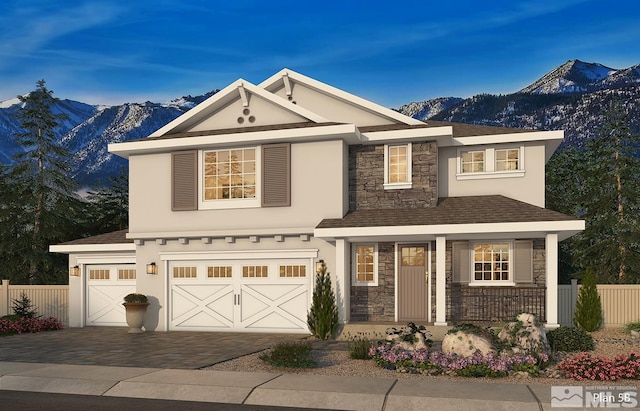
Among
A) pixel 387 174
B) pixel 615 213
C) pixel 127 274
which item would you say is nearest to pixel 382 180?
pixel 387 174

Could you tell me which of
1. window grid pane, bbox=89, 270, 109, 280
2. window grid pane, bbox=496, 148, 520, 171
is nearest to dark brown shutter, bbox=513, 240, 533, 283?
window grid pane, bbox=496, 148, 520, 171

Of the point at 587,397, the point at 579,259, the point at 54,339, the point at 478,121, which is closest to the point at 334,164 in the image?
the point at 54,339

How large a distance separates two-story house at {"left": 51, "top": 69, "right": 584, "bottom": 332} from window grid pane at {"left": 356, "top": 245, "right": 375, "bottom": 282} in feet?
0.14

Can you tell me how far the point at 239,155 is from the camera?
20.1 meters

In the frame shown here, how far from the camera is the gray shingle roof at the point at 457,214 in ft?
57.0

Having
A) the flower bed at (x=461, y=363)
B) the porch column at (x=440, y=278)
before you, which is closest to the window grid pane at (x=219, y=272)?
the porch column at (x=440, y=278)

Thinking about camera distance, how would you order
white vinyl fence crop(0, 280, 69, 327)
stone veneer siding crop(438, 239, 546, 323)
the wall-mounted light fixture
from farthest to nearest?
white vinyl fence crop(0, 280, 69, 327) < the wall-mounted light fixture < stone veneer siding crop(438, 239, 546, 323)

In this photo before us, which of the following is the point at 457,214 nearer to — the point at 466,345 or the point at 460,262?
the point at 460,262

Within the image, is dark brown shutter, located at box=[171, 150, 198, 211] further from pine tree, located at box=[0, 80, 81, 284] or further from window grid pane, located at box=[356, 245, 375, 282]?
pine tree, located at box=[0, 80, 81, 284]

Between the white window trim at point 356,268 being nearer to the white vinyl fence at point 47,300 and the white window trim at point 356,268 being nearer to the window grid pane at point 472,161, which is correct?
the window grid pane at point 472,161

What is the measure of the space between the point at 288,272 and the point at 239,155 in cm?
380

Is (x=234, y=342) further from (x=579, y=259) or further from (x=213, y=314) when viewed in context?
(x=579, y=259)

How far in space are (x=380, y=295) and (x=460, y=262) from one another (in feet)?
8.25

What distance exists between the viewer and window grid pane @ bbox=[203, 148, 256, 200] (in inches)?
788
